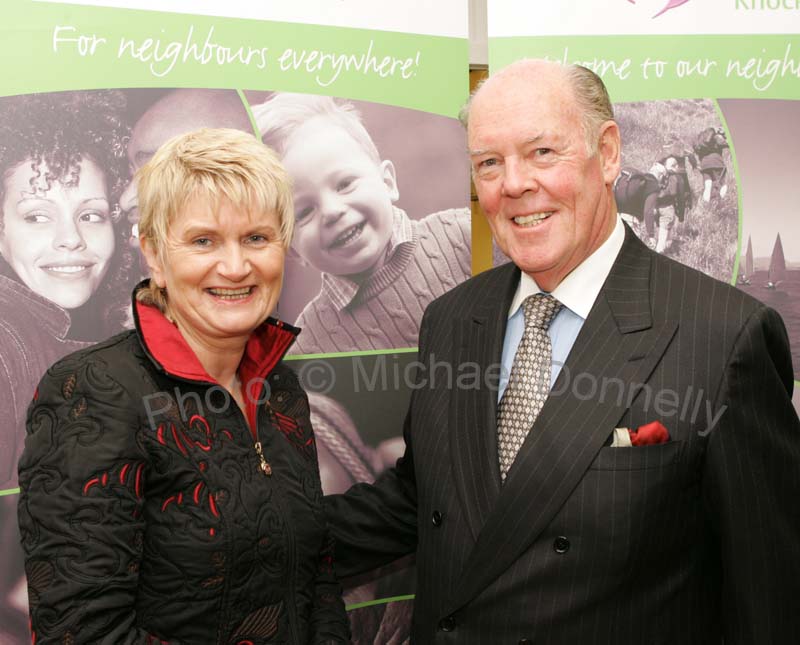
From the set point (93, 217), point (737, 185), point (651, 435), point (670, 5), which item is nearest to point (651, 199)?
point (737, 185)

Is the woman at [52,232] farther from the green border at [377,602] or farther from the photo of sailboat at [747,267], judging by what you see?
the photo of sailboat at [747,267]

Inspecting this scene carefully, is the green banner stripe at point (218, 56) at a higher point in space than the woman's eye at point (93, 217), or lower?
higher

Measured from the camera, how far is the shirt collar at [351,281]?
2.22m

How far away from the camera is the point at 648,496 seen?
1.59 m

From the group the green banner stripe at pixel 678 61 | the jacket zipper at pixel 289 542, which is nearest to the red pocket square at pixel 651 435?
the jacket zipper at pixel 289 542

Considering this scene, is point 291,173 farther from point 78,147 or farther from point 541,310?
point 541,310

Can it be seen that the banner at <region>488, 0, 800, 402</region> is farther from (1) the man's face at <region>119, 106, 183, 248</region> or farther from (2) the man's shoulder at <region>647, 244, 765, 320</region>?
(1) the man's face at <region>119, 106, 183, 248</region>

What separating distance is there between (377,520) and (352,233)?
2.55 feet

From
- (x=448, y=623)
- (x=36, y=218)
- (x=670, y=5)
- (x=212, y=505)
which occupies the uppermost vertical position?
(x=670, y=5)

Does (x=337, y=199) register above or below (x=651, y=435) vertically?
above

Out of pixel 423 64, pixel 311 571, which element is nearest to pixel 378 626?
pixel 311 571

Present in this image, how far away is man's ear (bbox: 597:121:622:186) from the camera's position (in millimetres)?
1808

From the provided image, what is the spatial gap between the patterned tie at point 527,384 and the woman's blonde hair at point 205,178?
0.62 metres

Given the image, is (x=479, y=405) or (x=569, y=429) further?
(x=479, y=405)
